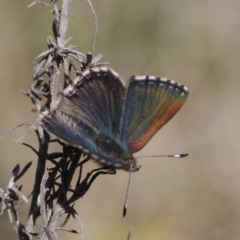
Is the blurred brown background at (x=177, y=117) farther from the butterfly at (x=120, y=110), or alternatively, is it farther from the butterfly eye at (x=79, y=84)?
the butterfly eye at (x=79, y=84)

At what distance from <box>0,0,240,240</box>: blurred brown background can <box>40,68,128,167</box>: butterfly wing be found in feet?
8.43

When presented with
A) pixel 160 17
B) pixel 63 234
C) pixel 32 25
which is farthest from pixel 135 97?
pixel 160 17

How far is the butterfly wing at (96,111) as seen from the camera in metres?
2.85

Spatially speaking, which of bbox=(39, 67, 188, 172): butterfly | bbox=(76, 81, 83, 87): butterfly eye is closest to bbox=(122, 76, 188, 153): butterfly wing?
bbox=(39, 67, 188, 172): butterfly

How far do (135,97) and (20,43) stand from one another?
390 centimetres

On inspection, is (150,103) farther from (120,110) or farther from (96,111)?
(96,111)

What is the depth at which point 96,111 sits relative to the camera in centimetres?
328

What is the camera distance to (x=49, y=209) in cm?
226

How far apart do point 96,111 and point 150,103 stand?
325mm

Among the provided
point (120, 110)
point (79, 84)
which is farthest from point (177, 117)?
point (79, 84)

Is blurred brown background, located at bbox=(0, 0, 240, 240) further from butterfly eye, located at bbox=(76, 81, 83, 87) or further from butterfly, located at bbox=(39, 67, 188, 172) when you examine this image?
butterfly eye, located at bbox=(76, 81, 83, 87)

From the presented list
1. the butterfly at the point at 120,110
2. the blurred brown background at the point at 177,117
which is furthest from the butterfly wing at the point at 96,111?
the blurred brown background at the point at 177,117

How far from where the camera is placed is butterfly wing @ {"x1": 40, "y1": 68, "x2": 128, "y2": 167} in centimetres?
285

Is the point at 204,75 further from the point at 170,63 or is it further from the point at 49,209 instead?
the point at 49,209
